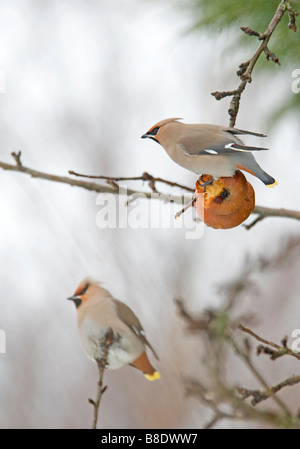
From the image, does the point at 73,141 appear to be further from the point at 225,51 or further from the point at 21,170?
the point at 21,170

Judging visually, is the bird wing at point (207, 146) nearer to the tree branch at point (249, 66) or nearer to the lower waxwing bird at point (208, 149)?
the lower waxwing bird at point (208, 149)

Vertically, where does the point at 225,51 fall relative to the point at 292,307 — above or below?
above

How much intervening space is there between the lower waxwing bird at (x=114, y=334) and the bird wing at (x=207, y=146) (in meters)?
0.43

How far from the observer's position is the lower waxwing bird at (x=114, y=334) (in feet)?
5.35

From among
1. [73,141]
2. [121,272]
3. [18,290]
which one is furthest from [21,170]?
[73,141]

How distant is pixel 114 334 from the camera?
1.67 metres

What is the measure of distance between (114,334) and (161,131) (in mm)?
524

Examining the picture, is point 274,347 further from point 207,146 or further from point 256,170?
point 207,146

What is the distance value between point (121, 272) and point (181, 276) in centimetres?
67

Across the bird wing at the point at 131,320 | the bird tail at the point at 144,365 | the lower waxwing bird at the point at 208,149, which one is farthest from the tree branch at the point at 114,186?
the bird tail at the point at 144,365

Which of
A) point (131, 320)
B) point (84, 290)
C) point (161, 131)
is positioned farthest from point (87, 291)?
point (161, 131)

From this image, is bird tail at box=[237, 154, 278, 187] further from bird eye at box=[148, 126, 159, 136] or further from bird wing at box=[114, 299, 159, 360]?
bird wing at box=[114, 299, 159, 360]

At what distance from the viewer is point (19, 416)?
4.39 m

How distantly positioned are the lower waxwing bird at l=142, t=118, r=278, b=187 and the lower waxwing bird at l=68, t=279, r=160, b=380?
41 cm
